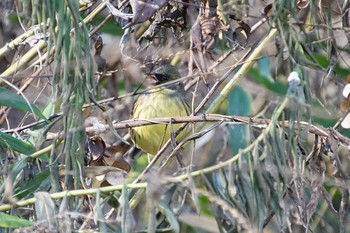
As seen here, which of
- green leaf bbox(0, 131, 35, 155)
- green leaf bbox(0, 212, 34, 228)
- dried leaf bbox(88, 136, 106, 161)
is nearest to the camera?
green leaf bbox(0, 212, 34, 228)

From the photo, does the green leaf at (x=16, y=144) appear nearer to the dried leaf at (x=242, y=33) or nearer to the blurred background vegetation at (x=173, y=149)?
the blurred background vegetation at (x=173, y=149)

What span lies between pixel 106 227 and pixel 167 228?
102 millimetres

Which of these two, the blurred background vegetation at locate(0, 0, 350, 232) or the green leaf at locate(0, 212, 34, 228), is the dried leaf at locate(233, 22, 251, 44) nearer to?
the blurred background vegetation at locate(0, 0, 350, 232)

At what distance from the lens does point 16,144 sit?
185 cm

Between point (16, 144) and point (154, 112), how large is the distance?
146 centimetres

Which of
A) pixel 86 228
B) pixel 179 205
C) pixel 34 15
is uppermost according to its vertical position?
pixel 34 15

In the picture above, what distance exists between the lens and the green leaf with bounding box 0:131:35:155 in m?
1.83

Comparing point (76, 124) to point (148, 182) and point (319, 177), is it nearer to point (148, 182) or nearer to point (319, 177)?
point (148, 182)

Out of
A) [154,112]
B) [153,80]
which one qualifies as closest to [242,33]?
[153,80]

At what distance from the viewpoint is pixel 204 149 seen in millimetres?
3652

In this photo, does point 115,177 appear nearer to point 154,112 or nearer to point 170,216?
point 170,216

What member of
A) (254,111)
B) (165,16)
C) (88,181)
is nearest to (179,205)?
(88,181)

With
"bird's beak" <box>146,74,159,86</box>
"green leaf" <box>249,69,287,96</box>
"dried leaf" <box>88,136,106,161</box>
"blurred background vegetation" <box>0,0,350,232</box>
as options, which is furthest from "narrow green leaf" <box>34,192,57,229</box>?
"green leaf" <box>249,69,287,96</box>

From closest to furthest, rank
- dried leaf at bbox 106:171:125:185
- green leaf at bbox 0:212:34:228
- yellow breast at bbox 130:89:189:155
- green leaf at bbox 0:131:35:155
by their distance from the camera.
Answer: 1. green leaf at bbox 0:212:34:228
2. dried leaf at bbox 106:171:125:185
3. green leaf at bbox 0:131:35:155
4. yellow breast at bbox 130:89:189:155
